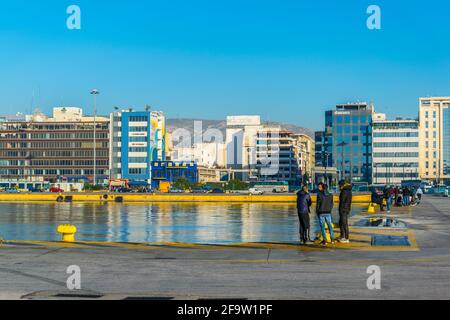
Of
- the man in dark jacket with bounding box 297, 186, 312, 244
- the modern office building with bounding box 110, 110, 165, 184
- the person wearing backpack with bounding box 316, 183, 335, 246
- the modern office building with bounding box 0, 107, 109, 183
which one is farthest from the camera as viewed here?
the modern office building with bounding box 0, 107, 109, 183

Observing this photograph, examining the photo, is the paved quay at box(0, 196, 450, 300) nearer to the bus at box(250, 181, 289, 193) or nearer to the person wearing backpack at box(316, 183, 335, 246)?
the person wearing backpack at box(316, 183, 335, 246)

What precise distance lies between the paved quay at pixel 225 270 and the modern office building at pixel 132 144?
16880 centimetres

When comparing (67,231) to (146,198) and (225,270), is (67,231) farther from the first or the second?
(146,198)

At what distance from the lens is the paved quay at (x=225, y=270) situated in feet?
44.0

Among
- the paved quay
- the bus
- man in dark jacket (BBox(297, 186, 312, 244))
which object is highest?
man in dark jacket (BBox(297, 186, 312, 244))

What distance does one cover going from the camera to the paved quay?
13.4 metres

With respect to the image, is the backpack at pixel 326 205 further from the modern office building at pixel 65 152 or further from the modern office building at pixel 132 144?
the modern office building at pixel 65 152

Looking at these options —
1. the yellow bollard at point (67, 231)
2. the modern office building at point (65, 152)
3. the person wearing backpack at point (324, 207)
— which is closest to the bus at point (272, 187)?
the modern office building at point (65, 152)

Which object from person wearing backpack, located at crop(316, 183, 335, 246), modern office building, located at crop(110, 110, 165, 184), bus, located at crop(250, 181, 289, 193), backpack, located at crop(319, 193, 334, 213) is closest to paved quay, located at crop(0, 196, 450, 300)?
person wearing backpack, located at crop(316, 183, 335, 246)

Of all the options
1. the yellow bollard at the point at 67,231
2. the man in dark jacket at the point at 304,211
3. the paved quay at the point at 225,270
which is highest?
the man in dark jacket at the point at 304,211

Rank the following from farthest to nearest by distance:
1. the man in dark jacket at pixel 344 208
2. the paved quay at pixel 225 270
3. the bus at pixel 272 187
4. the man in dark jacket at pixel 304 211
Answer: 1. the bus at pixel 272 187
2. the man in dark jacket at pixel 344 208
3. the man in dark jacket at pixel 304 211
4. the paved quay at pixel 225 270

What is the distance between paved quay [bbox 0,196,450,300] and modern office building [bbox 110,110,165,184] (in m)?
169

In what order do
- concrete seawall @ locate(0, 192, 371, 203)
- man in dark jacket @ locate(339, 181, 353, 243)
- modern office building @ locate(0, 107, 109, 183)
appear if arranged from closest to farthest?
1. man in dark jacket @ locate(339, 181, 353, 243)
2. concrete seawall @ locate(0, 192, 371, 203)
3. modern office building @ locate(0, 107, 109, 183)
